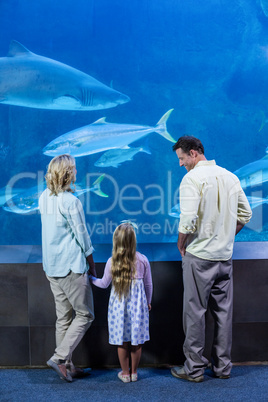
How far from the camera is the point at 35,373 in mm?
2375

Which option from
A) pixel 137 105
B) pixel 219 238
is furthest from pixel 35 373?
pixel 137 105

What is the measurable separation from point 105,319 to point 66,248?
0.58 metres

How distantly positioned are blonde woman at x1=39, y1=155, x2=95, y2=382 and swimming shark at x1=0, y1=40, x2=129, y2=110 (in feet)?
18.3

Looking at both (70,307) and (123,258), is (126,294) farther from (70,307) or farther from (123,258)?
(70,307)

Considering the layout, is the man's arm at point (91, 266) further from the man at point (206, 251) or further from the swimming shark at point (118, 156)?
the swimming shark at point (118, 156)

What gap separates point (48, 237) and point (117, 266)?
0.40 m

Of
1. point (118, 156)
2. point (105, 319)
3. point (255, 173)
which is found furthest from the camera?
point (255, 173)

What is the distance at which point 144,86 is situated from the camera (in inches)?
590

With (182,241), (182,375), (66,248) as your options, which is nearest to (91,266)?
(66,248)

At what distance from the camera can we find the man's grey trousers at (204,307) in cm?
219

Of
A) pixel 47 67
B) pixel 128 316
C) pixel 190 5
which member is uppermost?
pixel 190 5

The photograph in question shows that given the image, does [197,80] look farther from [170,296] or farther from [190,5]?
[170,296]

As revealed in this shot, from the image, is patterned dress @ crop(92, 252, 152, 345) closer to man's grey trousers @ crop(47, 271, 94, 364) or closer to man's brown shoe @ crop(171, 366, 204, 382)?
man's grey trousers @ crop(47, 271, 94, 364)

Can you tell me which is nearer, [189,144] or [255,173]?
[189,144]
